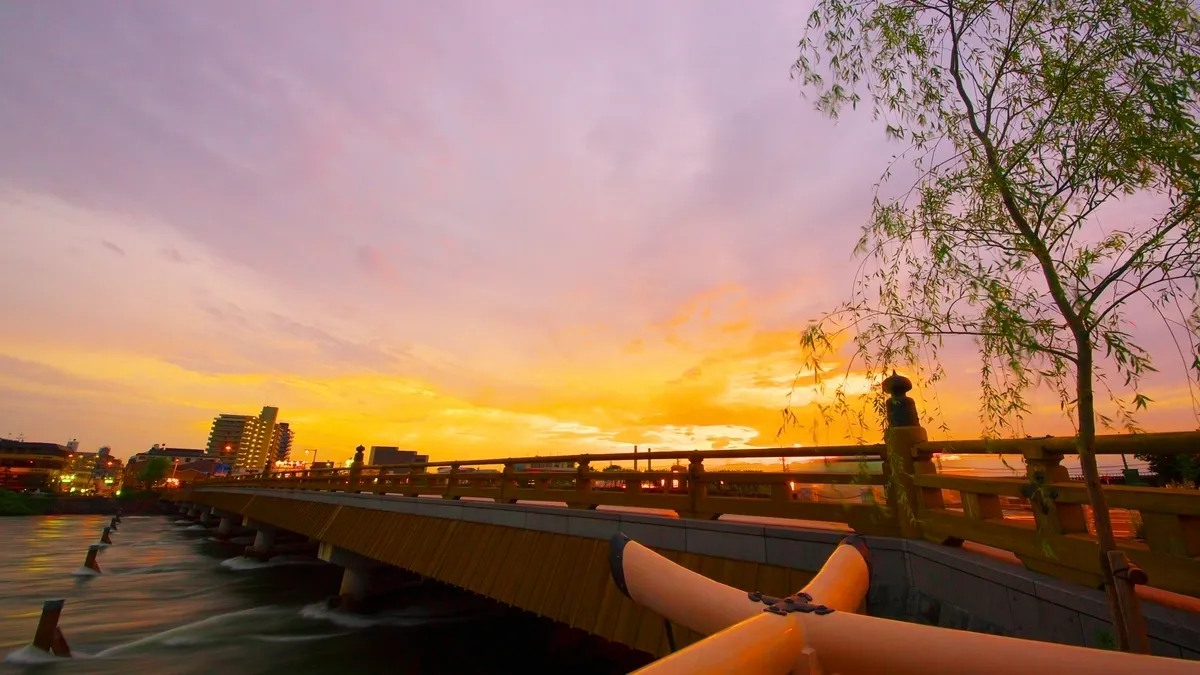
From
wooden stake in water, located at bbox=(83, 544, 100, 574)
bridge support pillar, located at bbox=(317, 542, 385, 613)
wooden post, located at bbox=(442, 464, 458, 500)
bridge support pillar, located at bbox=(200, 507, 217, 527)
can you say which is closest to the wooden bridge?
wooden post, located at bbox=(442, 464, 458, 500)

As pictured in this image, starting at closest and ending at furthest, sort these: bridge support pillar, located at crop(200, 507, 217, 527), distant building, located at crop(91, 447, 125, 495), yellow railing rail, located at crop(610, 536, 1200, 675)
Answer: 1. yellow railing rail, located at crop(610, 536, 1200, 675)
2. bridge support pillar, located at crop(200, 507, 217, 527)
3. distant building, located at crop(91, 447, 125, 495)

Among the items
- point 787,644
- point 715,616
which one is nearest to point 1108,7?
point 787,644

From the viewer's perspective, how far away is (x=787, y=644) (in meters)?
1.99

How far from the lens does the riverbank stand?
58.5 metres

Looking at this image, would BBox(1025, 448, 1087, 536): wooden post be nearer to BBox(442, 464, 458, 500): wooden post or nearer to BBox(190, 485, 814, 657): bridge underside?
BBox(190, 485, 814, 657): bridge underside

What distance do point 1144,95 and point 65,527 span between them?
72.0 m

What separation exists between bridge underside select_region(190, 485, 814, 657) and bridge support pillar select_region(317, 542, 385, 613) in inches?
91.9

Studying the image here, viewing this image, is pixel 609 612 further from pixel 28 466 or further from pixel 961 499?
pixel 28 466

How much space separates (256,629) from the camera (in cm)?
1485

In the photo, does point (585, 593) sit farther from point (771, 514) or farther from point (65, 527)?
point (65, 527)

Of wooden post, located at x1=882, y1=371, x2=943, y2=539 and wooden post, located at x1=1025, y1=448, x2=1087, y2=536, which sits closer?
wooden post, located at x1=1025, y1=448, x2=1087, y2=536

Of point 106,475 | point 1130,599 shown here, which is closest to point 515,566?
point 1130,599

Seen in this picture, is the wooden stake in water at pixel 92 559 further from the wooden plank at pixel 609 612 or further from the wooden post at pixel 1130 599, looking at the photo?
the wooden post at pixel 1130 599

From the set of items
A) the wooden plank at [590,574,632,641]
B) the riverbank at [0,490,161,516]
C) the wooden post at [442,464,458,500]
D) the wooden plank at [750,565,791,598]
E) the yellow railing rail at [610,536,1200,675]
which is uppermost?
the wooden post at [442,464,458,500]
